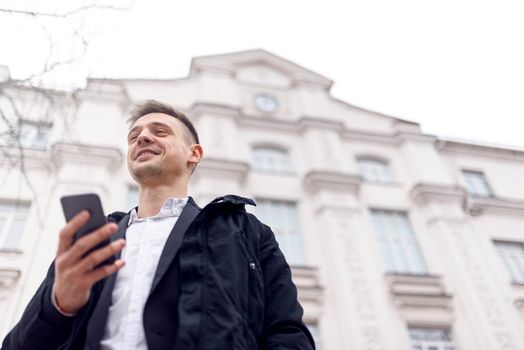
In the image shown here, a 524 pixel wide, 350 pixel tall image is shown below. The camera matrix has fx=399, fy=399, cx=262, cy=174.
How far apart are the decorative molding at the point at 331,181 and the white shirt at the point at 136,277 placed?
27.2 feet

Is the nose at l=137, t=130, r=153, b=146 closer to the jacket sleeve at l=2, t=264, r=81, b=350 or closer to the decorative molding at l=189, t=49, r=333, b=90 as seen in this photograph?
the jacket sleeve at l=2, t=264, r=81, b=350

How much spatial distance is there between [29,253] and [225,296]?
25.0ft

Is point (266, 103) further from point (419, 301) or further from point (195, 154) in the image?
point (195, 154)

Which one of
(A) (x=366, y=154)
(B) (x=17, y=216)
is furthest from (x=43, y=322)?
(A) (x=366, y=154)

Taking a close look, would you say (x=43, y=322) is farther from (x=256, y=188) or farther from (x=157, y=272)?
(x=256, y=188)

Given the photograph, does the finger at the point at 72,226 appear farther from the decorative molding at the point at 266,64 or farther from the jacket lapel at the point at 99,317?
the decorative molding at the point at 266,64

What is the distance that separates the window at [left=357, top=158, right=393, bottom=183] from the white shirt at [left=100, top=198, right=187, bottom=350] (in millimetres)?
9970

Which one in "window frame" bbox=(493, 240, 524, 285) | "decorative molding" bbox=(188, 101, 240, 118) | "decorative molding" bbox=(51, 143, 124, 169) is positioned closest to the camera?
"decorative molding" bbox=(51, 143, 124, 169)

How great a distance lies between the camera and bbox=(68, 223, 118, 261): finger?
1.27m

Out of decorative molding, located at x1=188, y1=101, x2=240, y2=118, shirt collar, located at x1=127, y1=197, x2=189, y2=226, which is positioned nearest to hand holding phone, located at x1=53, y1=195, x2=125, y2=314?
shirt collar, located at x1=127, y1=197, x2=189, y2=226

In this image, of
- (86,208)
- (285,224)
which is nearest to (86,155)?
(285,224)

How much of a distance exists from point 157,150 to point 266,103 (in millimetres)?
10614

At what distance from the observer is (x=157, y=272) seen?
4.96 ft

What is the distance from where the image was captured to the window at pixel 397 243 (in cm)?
952
